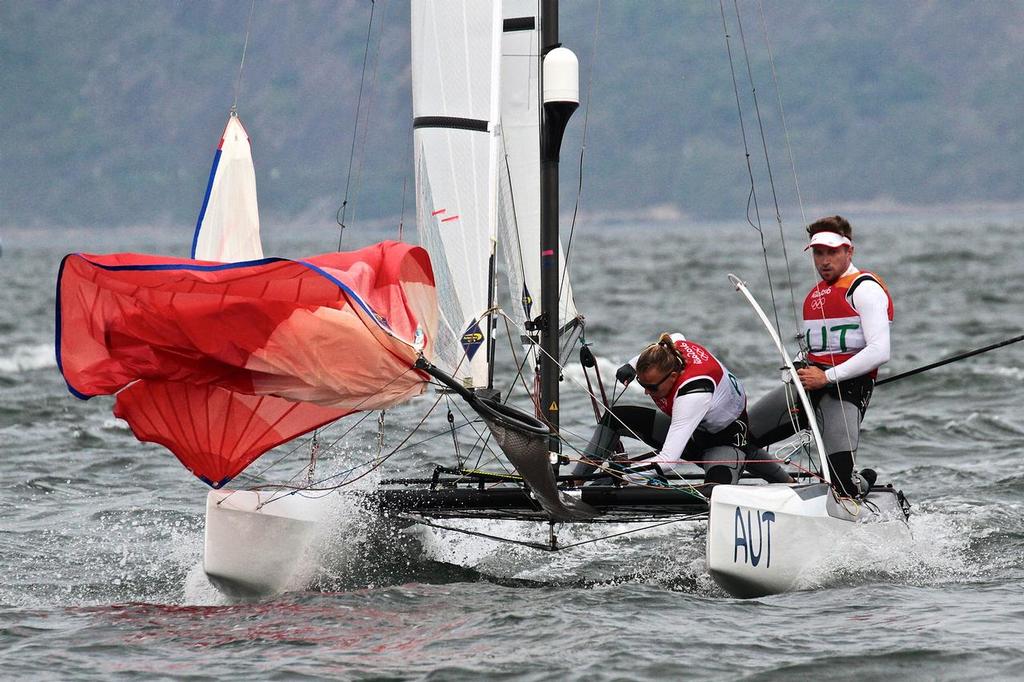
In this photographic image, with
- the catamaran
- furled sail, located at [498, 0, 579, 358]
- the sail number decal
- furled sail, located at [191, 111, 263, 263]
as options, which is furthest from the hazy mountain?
the sail number decal

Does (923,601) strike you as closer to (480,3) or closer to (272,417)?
(272,417)

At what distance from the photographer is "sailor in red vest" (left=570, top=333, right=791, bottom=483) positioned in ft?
16.8

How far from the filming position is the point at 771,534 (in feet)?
16.0

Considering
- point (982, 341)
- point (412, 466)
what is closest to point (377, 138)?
point (982, 341)

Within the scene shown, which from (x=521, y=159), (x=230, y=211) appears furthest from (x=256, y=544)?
(x=521, y=159)

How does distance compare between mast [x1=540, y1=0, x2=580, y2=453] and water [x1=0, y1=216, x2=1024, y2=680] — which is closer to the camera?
water [x1=0, y1=216, x2=1024, y2=680]

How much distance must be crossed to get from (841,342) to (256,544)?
227 cm

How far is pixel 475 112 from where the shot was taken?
562cm

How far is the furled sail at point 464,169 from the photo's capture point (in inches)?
220

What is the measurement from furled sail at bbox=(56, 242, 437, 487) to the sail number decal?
1.17 meters

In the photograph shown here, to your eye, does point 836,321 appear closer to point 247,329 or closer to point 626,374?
point 626,374

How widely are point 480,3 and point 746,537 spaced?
235 cm

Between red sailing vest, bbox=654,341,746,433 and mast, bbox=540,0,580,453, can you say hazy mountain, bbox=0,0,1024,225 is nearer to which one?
mast, bbox=540,0,580,453

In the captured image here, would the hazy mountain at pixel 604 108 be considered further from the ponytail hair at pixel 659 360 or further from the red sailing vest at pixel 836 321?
the ponytail hair at pixel 659 360
